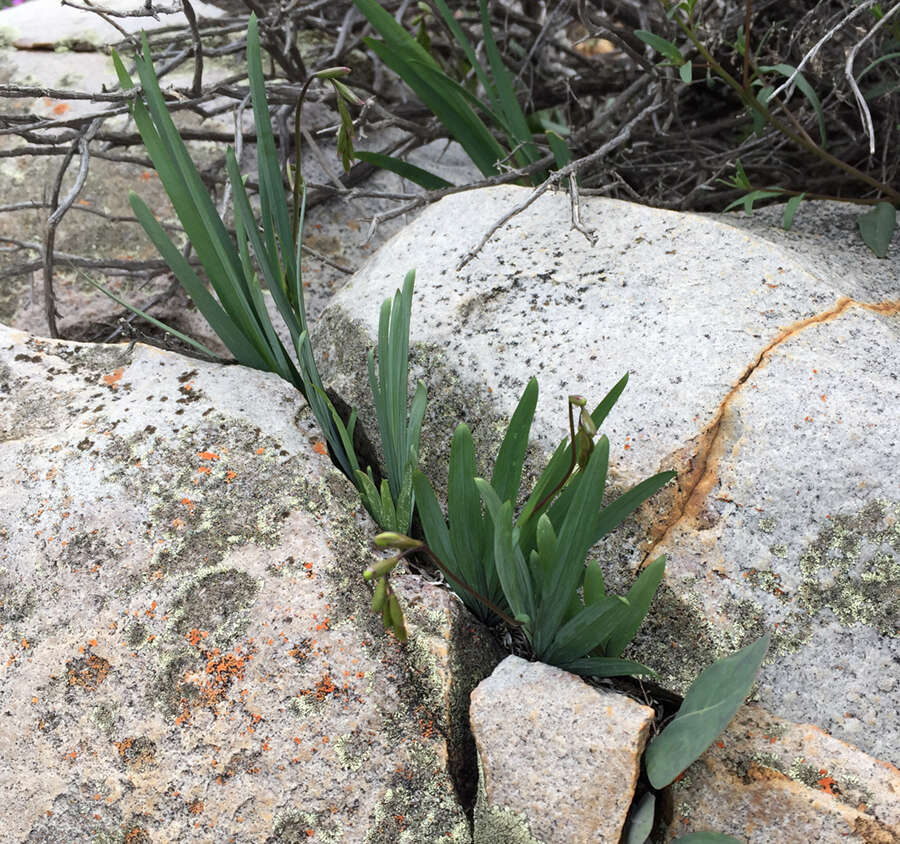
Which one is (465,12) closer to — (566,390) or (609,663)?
(566,390)

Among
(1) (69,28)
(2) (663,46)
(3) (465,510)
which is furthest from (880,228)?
(1) (69,28)

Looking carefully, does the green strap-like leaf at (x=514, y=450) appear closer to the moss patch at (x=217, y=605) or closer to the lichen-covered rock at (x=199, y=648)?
the lichen-covered rock at (x=199, y=648)

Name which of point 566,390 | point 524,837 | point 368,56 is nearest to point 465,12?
point 368,56

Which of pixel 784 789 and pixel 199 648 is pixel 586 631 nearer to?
pixel 784 789

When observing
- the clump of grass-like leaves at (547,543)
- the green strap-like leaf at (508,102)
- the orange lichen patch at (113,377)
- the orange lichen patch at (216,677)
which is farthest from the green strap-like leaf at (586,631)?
the green strap-like leaf at (508,102)

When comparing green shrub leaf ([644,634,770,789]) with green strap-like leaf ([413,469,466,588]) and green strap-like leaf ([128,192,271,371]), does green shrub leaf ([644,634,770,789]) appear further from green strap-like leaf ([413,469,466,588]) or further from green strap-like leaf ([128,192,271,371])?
green strap-like leaf ([128,192,271,371])
